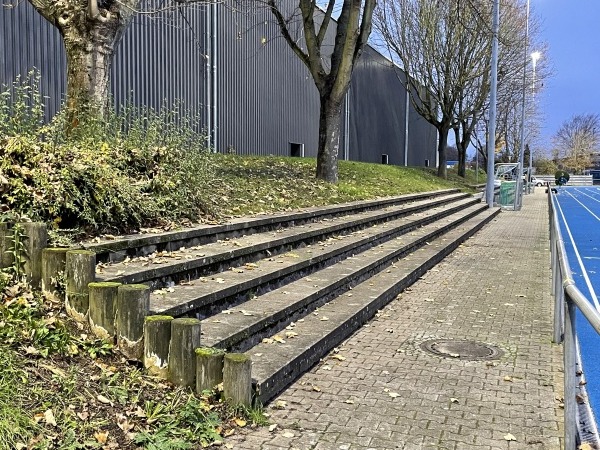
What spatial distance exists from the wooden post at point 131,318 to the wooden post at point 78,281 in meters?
0.31

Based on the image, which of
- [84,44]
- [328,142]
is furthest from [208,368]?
[328,142]

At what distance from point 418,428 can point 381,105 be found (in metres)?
32.9

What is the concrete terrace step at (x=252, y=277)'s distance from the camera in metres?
4.67

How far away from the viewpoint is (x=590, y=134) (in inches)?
3725

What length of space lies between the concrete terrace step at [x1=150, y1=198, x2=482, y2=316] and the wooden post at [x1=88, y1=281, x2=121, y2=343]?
1.09 feet

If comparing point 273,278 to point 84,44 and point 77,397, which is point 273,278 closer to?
point 77,397

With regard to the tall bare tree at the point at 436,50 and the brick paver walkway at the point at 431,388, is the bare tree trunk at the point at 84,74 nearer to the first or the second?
the brick paver walkway at the point at 431,388

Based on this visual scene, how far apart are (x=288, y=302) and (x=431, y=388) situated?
5.30ft

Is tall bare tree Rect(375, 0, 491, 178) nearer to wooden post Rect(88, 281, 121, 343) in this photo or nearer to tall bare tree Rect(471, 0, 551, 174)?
tall bare tree Rect(471, 0, 551, 174)

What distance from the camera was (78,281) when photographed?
165 inches

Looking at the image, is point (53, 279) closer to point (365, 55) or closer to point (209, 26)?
point (209, 26)

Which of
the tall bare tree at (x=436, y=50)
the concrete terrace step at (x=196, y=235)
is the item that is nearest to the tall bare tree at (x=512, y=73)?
the tall bare tree at (x=436, y=50)

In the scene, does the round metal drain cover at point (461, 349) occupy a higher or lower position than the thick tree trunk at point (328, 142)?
lower

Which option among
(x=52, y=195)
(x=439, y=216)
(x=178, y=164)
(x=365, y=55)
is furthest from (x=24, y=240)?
(x=365, y=55)
